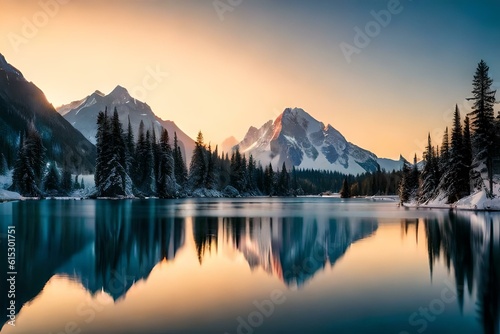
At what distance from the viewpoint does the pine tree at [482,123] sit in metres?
65.8

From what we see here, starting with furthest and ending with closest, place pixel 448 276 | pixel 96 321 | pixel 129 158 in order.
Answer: pixel 129 158 < pixel 448 276 < pixel 96 321

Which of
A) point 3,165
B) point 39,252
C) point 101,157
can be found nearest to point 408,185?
point 101,157

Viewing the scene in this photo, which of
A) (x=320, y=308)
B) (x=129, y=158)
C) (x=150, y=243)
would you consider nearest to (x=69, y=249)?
(x=150, y=243)

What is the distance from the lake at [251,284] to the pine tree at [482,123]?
1637 inches

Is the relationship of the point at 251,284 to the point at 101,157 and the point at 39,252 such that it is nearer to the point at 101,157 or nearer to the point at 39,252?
the point at 39,252

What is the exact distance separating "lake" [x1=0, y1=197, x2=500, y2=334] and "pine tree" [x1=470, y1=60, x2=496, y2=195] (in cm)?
4158

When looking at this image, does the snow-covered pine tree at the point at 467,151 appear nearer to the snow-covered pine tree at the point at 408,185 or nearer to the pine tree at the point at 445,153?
the pine tree at the point at 445,153

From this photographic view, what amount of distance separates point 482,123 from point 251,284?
2554 inches

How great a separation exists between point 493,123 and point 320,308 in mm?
68583

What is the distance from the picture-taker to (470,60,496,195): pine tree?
65781 millimetres

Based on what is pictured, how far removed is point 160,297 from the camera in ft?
46.8

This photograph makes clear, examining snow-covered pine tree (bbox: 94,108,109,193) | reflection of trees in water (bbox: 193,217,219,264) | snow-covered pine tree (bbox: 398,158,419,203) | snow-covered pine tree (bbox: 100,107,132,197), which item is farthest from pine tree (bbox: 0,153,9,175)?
reflection of trees in water (bbox: 193,217,219,264)

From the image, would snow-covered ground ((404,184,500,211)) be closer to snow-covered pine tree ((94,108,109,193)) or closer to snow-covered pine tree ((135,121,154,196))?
snow-covered pine tree ((94,108,109,193))

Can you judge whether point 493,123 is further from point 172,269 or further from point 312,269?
point 172,269
